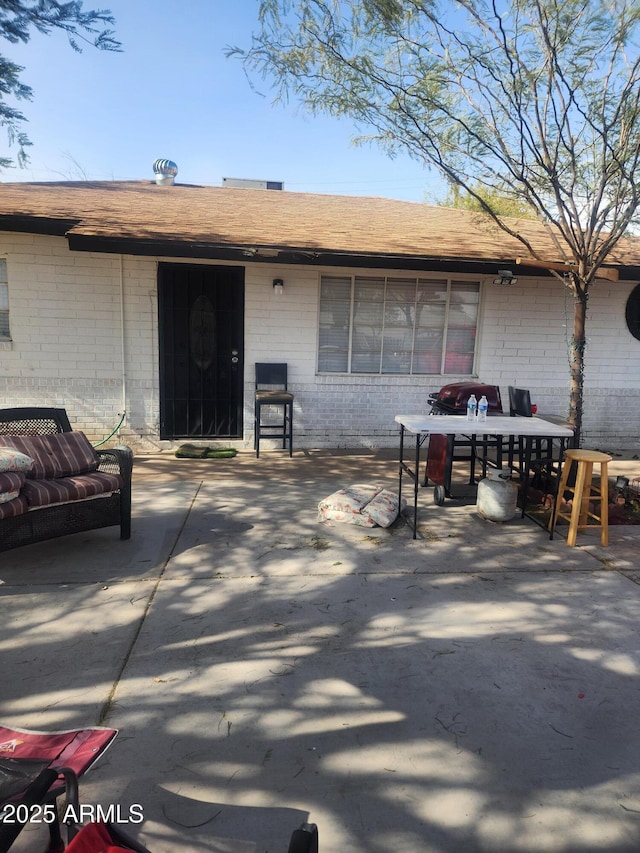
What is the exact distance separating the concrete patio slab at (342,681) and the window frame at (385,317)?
4.07 metres

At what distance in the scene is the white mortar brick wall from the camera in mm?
7648

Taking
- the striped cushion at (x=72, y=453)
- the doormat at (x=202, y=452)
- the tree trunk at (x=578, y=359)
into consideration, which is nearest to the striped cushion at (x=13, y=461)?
the striped cushion at (x=72, y=453)

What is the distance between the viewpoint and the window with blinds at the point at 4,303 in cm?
759

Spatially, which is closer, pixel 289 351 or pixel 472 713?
pixel 472 713

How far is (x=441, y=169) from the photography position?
21.2ft

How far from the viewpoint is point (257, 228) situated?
7.93 metres

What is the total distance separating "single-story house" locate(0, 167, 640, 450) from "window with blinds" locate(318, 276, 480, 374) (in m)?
0.02

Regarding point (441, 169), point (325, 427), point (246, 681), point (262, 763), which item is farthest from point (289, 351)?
point (262, 763)

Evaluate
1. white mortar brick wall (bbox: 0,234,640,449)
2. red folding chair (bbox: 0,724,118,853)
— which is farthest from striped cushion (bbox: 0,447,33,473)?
white mortar brick wall (bbox: 0,234,640,449)

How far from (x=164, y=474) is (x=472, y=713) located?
5.09m

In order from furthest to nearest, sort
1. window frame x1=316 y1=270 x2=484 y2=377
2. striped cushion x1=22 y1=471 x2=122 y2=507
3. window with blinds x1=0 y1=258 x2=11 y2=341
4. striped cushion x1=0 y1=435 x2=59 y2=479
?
1. window frame x1=316 y1=270 x2=484 y2=377
2. window with blinds x1=0 y1=258 x2=11 y2=341
3. striped cushion x1=0 y1=435 x2=59 y2=479
4. striped cushion x1=22 y1=471 x2=122 y2=507

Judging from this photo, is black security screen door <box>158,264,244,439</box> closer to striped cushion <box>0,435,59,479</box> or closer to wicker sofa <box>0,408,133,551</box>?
wicker sofa <box>0,408,133,551</box>

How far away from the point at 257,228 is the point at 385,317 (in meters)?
2.31

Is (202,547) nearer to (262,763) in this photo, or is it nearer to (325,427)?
(262,763)
